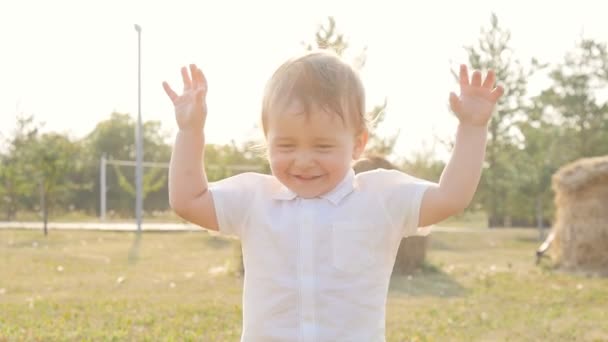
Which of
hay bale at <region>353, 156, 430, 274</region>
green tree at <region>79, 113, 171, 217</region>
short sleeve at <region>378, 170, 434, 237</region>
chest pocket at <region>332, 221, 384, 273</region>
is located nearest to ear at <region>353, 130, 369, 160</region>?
A: short sleeve at <region>378, 170, 434, 237</region>

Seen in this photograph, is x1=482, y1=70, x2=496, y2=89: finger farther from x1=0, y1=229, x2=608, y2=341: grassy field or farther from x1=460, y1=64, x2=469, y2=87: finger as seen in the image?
x1=0, y1=229, x2=608, y2=341: grassy field

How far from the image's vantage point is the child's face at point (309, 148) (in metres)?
2.30

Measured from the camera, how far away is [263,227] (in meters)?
2.40

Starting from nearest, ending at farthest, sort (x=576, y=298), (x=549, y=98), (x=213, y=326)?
(x=213, y=326) → (x=576, y=298) → (x=549, y=98)

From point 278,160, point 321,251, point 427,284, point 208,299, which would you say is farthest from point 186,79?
point 427,284

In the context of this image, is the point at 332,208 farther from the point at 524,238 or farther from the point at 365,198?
the point at 524,238

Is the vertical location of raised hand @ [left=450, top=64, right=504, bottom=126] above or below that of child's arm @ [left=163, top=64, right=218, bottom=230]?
above

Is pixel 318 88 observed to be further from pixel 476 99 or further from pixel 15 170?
pixel 15 170

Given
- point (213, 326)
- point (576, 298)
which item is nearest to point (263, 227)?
point (213, 326)

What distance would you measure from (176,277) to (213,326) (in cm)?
441

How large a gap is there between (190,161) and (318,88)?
0.47 meters

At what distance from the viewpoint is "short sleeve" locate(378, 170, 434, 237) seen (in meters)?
2.37

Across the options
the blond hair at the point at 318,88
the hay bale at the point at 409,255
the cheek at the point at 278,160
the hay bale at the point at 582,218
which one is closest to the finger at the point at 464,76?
the blond hair at the point at 318,88

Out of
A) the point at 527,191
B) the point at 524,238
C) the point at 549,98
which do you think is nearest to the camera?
the point at 524,238
